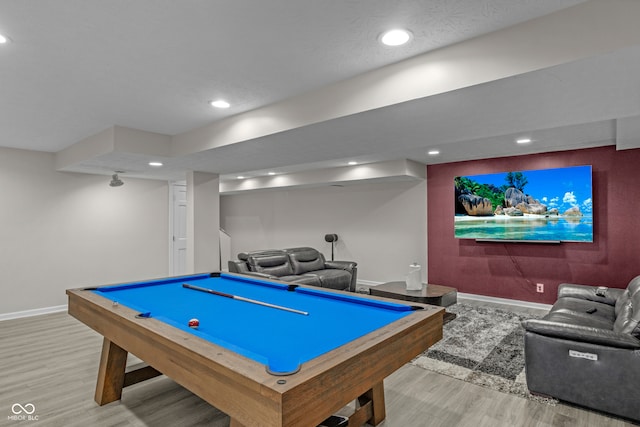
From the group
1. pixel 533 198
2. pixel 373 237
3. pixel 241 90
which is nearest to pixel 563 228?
pixel 533 198

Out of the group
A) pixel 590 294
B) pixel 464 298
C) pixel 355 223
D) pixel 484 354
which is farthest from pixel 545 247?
pixel 355 223

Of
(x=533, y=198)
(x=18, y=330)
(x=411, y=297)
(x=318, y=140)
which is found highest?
(x=318, y=140)

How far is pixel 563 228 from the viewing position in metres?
4.73

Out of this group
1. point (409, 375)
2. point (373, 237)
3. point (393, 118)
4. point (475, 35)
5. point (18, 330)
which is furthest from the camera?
point (373, 237)

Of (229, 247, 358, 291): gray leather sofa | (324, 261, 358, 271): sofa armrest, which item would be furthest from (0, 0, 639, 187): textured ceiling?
(324, 261, 358, 271): sofa armrest

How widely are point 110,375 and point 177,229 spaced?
15.0ft

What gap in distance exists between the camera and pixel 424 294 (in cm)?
442

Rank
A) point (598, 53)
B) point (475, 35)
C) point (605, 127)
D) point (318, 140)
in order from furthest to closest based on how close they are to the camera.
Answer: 1. point (605, 127)
2. point (318, 140)
3. point (475, 35)
4. point (598, 53)

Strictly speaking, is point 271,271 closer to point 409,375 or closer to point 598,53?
point 409,375

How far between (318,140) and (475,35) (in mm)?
1595

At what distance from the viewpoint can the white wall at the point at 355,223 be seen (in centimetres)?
629

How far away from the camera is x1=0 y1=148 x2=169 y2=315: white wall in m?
4.74

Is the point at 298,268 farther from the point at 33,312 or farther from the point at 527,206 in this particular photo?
the point at 33,312

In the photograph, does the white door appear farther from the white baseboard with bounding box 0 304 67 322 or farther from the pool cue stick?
the pool cue stick
